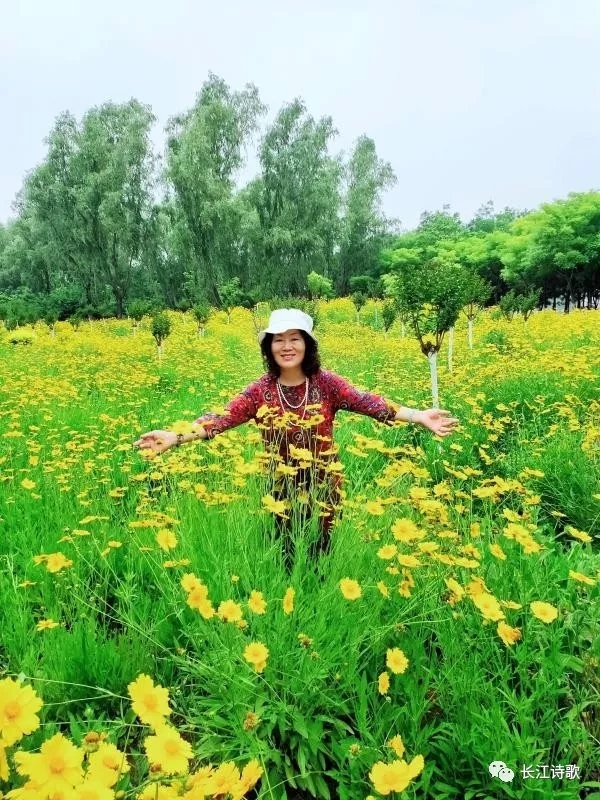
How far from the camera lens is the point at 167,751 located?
0.89 metres

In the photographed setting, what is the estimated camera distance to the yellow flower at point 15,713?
814mm

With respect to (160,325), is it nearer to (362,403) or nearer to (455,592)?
(362,403)

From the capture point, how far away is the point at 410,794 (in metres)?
1.47

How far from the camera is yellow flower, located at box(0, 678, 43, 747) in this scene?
32.1 inches

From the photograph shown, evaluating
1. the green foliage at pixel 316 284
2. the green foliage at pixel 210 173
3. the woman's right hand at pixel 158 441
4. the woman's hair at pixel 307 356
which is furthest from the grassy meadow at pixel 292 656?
the green foliage at pixel 316 284

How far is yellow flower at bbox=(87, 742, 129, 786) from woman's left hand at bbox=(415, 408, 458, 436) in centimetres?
181

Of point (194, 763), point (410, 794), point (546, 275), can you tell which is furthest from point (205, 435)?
point (546, 275)

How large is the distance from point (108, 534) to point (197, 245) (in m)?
23.0

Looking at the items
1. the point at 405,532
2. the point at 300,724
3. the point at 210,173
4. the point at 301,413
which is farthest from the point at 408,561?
the point at 210,173

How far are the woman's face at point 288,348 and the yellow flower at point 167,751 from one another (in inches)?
69.4

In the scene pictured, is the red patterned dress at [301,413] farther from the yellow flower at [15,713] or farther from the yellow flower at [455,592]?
the yellow flower at [15,713]

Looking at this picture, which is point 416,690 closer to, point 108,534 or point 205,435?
point 205,435

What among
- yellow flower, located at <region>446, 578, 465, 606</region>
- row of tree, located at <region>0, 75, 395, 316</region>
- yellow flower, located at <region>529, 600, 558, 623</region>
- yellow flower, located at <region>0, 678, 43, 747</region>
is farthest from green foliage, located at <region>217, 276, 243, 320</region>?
yellow flower, located at <region>0, 678, 43, 747</region>

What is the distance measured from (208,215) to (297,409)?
21.8 metres
